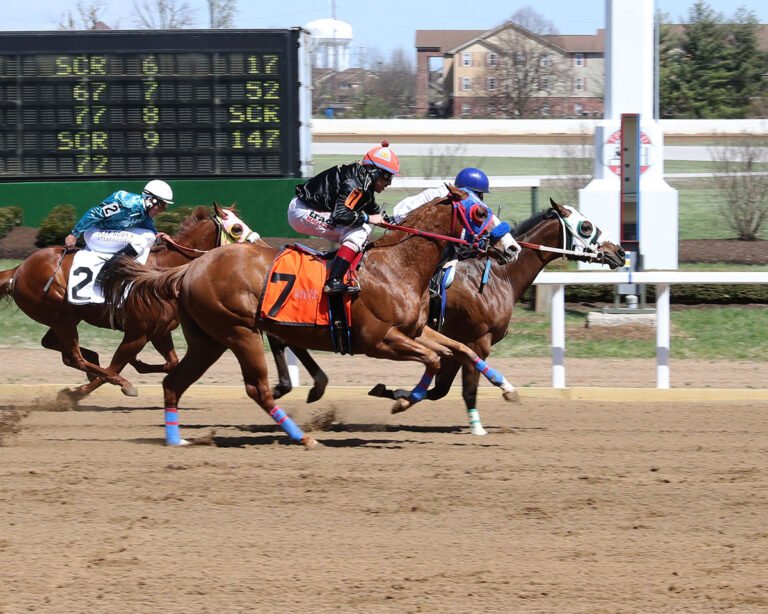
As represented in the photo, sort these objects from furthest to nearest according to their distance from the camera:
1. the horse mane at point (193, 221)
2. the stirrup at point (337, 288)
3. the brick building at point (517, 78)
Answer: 1. the brick building at point (517, 78)
2. the horse mane at point (193, 221)
3. the stirrup at point (337, 288)

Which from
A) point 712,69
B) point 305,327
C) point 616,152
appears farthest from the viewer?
point 712,69

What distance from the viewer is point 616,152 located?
1479 cm

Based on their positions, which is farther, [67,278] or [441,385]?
[67,278]

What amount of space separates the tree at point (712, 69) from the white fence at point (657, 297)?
35.2 metres

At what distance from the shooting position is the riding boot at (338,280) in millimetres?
6805

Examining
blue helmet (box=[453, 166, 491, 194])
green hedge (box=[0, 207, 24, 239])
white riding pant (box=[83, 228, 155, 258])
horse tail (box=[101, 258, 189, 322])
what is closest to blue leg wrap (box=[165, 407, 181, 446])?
horse tail (box=[101, 258, 189, 322])

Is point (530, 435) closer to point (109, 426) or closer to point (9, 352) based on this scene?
point (109, 426)

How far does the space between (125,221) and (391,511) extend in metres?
4.26

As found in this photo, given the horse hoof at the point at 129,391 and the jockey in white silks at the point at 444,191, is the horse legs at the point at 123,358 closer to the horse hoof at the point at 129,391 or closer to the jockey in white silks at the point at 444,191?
the horse hoof at the point at 129,391

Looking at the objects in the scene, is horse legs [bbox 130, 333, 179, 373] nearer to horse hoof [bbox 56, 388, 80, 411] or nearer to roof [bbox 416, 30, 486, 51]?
horse hoof [bbox 56, 388, 80, 411]

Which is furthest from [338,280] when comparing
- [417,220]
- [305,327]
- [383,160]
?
[383,160]

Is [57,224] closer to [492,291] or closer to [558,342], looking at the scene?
[558,342]

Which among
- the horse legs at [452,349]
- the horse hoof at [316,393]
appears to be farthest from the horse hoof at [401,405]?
the horse hoof at [316,393]

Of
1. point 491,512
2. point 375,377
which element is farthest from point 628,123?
point 491,512
